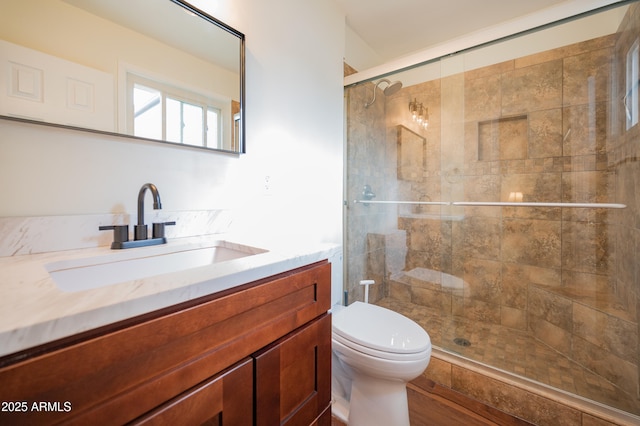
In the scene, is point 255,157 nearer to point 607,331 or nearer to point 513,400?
point 513,400

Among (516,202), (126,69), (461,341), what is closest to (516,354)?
(461,341)

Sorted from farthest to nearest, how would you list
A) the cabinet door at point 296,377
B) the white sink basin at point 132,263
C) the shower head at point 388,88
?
1. the shower head at point 388,88
2. the white sink basin at point 132,263
3. the cabinet door at point 296,377

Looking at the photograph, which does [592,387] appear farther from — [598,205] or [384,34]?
[384,34]

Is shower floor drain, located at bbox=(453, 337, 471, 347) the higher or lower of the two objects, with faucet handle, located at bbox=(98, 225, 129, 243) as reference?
lower

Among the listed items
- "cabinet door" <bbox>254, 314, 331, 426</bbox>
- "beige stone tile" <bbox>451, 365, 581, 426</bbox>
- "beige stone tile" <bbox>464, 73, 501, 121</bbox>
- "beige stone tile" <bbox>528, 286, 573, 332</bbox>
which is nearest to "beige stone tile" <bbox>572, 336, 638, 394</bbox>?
"beige stone tile" <bbox>528, 286, 573, 332</bbox>

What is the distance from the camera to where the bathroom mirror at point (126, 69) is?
78cm

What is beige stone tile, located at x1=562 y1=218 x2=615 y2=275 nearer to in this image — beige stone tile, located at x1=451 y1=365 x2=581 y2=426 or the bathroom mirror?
Result: beige stone tile, located at x1=451 y1=365 x2=581 y2=426

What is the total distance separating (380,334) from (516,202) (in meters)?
1.70

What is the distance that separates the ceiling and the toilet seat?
2.08 metres

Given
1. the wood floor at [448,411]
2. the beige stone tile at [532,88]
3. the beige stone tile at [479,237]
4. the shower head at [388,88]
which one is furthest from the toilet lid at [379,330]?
the beige stone tile at [532,88]

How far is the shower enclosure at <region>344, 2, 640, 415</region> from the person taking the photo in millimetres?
1557

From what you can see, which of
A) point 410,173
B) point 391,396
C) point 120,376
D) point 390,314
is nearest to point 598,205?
point 410,173

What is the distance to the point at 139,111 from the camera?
98 cm

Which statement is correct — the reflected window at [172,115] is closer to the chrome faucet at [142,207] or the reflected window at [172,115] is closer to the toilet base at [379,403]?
the chrome faucet at [142,207]
